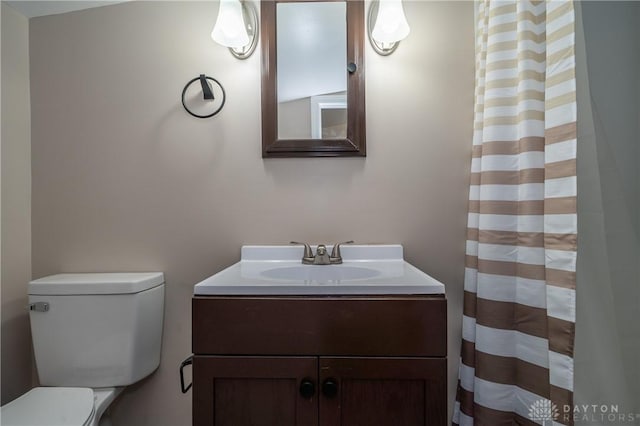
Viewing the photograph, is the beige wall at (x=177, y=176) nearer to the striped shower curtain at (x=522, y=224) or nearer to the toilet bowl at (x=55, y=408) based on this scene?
the striped shower curtain at (x=522, y=224)

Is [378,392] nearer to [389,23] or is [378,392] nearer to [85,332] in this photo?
[85,332]

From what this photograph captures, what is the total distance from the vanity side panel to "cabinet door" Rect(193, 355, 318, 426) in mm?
28

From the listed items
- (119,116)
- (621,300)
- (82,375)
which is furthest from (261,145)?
(621,300)

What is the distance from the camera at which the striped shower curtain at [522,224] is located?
2.46ft

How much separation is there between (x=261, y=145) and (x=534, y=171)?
971mm

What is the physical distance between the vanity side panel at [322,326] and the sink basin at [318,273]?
30cm

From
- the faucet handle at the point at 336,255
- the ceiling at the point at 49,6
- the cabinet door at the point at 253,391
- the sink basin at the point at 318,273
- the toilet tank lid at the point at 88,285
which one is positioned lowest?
the cabinet door at the point at 253,391

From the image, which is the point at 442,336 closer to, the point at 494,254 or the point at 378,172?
the point at 494,254

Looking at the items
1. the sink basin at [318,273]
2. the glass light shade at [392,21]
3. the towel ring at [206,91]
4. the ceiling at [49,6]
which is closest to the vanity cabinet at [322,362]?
the sink basin at [318,273]

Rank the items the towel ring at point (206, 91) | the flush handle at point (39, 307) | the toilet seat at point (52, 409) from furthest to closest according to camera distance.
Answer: the towel ring at point (206, 91)
the flush handle at point (39, 307)
the toilet seat at point (52, 409)

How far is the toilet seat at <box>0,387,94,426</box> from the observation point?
794 millimetres

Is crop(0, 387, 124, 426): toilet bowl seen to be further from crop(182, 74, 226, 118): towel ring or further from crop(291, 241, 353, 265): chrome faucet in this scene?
crop(182, 74, 226, 118): towel ring

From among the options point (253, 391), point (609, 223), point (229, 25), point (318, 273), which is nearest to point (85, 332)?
point (253, 391)

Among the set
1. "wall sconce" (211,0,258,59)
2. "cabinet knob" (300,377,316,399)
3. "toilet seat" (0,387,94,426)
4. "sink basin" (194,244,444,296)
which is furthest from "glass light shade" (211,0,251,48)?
"toilet seat" (0,387,94,426)
